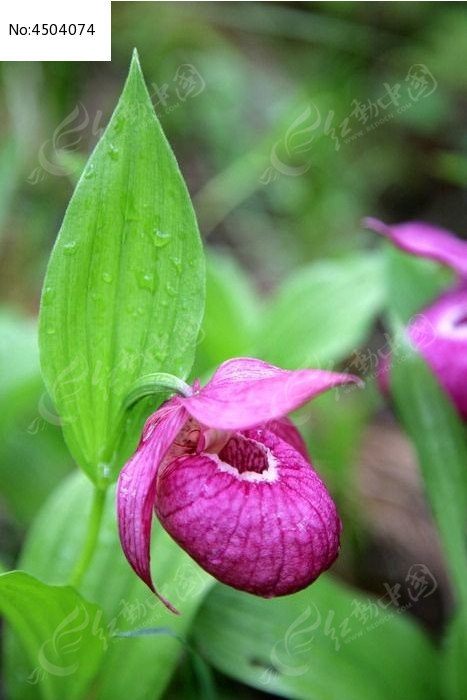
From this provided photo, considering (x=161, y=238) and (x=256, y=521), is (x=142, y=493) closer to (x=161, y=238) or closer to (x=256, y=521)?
(x=256, y=521)

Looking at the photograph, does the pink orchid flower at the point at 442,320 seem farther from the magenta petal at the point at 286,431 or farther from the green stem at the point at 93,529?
the green stem at the point at 93,529

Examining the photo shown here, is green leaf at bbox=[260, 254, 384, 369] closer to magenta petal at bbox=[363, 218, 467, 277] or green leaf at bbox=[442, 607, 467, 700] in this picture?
magenta petal at bbox=[363, 218, 467, 277]

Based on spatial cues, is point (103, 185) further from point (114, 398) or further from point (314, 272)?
point (314, 272)

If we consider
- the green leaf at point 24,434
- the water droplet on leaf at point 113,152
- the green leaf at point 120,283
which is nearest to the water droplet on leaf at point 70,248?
the green leaf at point 120,283

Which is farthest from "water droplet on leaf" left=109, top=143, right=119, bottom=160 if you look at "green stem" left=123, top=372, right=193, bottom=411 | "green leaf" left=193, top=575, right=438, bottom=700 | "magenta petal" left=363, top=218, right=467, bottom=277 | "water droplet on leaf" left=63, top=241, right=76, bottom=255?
"green leaf" left=193, top=575, right=438, bottom=700

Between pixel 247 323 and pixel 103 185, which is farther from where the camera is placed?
pixel 247 323

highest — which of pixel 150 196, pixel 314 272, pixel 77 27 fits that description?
pixel 77 27

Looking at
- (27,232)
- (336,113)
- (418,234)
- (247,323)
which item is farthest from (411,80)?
(418,234)
